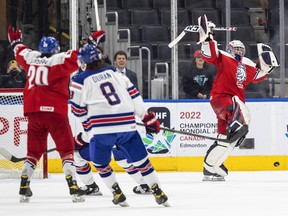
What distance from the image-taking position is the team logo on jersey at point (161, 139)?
11.9 meters

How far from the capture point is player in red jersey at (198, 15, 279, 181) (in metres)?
10.1

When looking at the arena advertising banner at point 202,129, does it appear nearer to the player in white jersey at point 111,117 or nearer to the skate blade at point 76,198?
the skate blade at point 76,198

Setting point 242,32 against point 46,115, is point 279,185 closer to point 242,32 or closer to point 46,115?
point 46,115

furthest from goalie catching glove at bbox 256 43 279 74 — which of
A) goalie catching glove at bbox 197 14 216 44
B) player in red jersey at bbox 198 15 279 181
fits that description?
goalie catching glove at bbox 197 14 216 44

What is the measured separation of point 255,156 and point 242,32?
2156mm

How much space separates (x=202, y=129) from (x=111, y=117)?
4.72 meters

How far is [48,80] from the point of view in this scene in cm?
802

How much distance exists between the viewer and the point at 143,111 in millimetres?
7340

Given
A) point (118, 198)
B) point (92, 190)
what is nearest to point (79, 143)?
point (92, 190)

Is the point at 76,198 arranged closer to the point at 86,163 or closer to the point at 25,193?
the point at 25,193

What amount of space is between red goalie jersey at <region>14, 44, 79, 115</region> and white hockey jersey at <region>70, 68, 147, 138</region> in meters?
0.62

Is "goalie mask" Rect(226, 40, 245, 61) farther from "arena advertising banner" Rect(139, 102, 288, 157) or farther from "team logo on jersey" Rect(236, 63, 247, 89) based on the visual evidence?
"arena advertising banner" Rect(139, 102, 288, 157)

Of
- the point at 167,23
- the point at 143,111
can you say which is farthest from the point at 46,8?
the point at 143,111

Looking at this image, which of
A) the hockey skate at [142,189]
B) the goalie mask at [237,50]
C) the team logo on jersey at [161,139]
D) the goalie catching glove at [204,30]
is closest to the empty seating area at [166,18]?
the team logo on jersey at [161,139]
